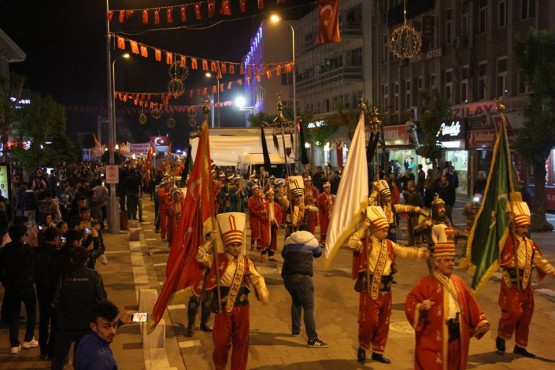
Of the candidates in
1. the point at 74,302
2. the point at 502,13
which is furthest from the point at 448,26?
the point at 74,302

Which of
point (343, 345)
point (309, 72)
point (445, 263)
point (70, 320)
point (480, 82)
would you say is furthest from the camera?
point (309, 72)

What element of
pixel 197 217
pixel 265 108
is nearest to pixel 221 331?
pixel 197 217

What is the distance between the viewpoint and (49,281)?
27.8 ft

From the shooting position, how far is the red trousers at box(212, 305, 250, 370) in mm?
7137

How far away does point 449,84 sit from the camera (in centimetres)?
3469

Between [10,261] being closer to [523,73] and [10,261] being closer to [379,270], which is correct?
[379,270]

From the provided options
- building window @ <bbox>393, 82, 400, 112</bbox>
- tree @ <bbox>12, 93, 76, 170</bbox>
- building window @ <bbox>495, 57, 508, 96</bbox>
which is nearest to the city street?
tree @ <bbox>12, 93, 76, 170</bbox>

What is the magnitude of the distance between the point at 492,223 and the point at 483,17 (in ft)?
82.8

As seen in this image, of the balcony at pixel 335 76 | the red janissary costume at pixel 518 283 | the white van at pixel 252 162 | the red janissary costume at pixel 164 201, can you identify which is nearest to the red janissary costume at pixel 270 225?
the red janissary costume at pixel 164 201

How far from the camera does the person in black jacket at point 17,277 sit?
8.89m

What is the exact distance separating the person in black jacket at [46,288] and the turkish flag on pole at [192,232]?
178 cm

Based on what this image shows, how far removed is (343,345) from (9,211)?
12.3 meters

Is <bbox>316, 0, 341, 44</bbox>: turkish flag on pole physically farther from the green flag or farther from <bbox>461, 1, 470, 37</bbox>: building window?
<bbox>461, 1, 470, 37</bbox>: building window

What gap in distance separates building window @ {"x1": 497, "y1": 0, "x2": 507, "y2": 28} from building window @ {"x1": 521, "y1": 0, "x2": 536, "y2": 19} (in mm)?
1476
